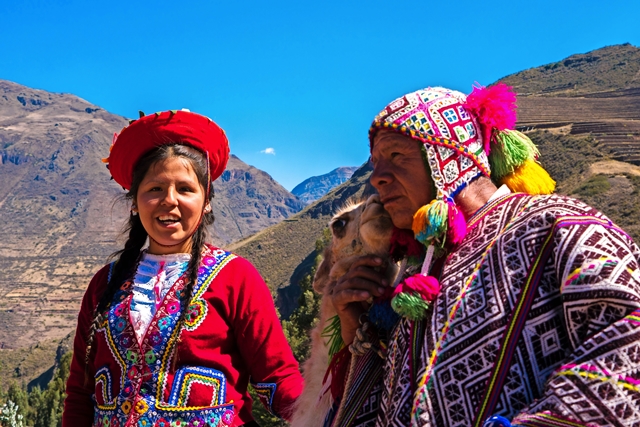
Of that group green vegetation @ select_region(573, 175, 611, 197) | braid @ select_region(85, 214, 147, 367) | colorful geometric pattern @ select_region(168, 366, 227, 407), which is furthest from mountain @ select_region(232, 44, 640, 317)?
colorful geometric pattern @ select_region(168, 366, 227, 407)

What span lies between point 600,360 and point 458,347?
384mm

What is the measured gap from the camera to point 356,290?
204 centimetres

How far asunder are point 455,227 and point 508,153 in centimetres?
35

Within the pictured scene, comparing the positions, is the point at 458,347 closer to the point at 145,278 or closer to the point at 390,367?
the point at 390,367

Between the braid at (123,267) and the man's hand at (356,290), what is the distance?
3.27ft

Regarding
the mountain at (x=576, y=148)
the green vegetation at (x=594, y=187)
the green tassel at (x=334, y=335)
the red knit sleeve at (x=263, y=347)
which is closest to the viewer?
the green tassel at (x=334, y=335)

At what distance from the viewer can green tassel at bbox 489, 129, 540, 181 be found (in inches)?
78.6

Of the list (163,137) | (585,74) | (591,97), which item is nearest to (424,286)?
(163,137)

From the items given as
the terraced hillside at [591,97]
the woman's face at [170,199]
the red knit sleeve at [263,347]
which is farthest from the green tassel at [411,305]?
the terraced hillside at [591,97]

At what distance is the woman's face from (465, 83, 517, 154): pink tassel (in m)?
1.13

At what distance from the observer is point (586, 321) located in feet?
4.78

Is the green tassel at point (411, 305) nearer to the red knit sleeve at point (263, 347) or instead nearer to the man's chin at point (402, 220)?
the man's chin at point (402, 220)

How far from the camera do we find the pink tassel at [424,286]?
1.79m

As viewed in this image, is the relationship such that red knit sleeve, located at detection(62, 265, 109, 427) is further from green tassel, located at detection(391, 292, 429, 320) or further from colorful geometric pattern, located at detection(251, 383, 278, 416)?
green tassel, located at detection(391, 292, 429, 320)
